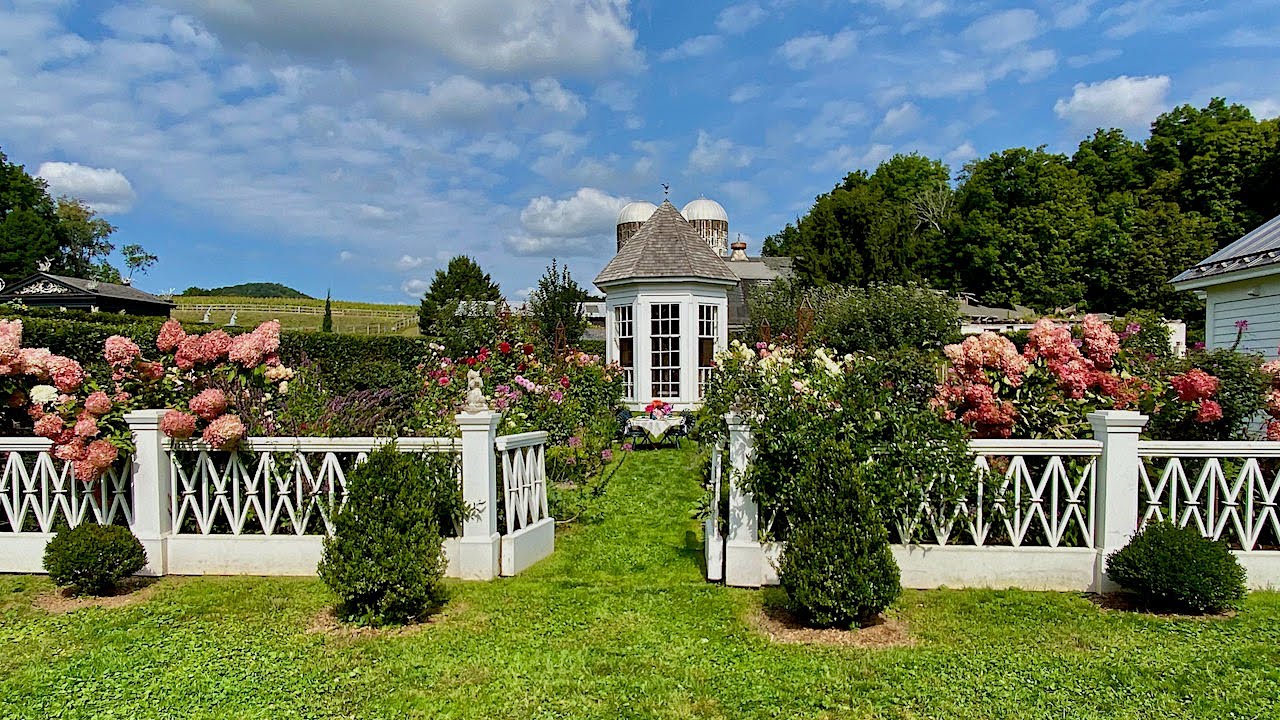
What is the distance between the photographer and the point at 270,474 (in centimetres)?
525

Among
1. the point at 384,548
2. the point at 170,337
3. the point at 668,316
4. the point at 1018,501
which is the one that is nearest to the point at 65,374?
the point at 170,337

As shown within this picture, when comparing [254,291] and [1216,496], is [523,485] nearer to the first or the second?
[1216,496]

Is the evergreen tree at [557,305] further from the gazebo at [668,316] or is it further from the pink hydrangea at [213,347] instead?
the pink hydrangea at [213,347]

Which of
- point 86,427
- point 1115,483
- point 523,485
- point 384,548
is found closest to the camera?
point 384,548

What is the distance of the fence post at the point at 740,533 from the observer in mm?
4812

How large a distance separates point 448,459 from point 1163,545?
4496mm

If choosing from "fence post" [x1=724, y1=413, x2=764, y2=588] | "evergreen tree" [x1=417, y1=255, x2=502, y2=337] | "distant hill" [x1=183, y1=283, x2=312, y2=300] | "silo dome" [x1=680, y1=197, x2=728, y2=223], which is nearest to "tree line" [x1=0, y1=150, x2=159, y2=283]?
"distant hill" [x1=183, y1=283, x2=312, y2=300]

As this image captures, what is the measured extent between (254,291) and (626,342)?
60.5 m

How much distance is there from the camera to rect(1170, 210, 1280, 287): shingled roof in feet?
31.2

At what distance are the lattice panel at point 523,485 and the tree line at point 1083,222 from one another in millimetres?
23385

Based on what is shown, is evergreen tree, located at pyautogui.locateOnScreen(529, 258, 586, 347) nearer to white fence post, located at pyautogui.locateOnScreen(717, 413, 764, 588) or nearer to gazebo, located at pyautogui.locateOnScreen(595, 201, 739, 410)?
gazebo, located at pyautogui.locateOnScreen(595, 201, 739, 410)

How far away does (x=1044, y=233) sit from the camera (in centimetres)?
3406

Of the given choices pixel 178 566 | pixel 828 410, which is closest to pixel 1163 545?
pixel 828 410

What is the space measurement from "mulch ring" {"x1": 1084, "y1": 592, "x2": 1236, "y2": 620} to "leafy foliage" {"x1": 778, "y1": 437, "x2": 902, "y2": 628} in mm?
1498
